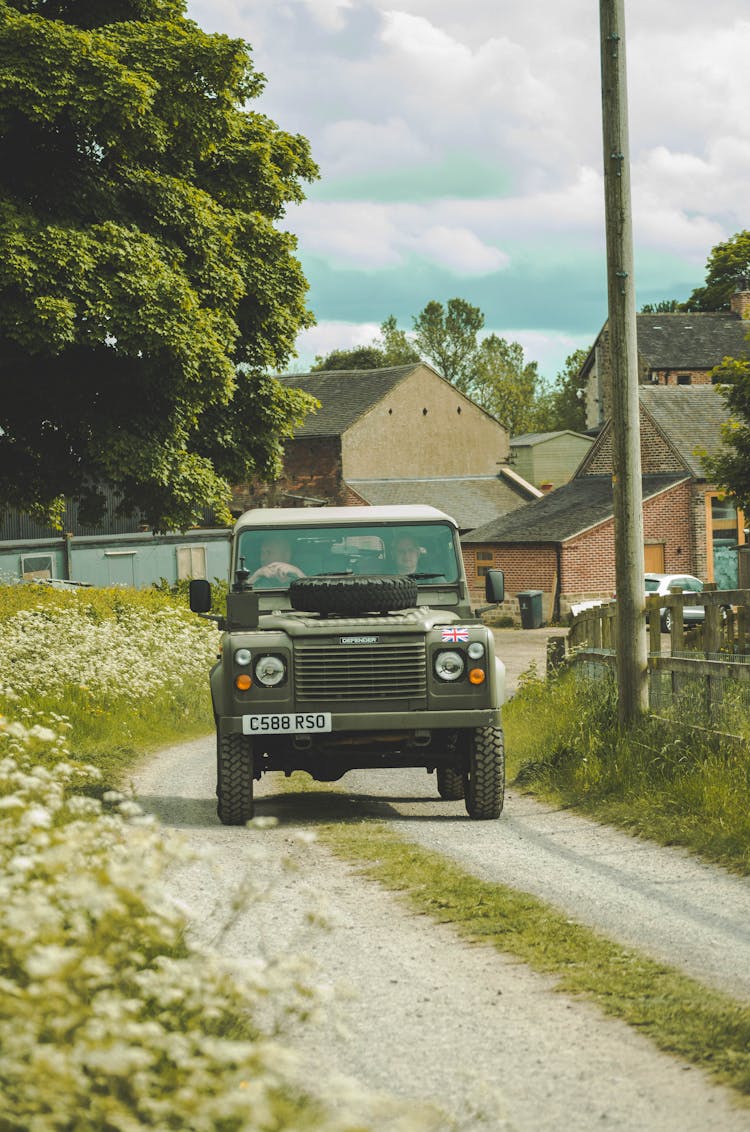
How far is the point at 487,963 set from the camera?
590 centimetres

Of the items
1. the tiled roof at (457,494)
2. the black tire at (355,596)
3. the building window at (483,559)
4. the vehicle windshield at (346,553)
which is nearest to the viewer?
the black tire at (355,596)

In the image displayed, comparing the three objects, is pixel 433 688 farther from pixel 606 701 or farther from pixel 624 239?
pixel 624 239

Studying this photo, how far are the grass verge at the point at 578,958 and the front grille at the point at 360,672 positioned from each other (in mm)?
1231

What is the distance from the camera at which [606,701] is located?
12117mm

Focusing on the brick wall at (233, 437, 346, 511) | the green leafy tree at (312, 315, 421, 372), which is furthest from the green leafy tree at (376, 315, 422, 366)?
the brick wall at (233, 437, 346, 511)

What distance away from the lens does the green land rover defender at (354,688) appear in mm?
9570

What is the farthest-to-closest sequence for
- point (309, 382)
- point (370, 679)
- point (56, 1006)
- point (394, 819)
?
point (309, 382), point (394, 819), point (370, 679), point (56, 1006)

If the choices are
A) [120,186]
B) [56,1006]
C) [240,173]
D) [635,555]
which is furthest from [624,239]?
[240,173]

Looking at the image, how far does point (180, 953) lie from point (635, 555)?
7070mm

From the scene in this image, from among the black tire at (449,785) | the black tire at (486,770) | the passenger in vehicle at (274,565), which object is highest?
the passenger in vehicle at (274,565)

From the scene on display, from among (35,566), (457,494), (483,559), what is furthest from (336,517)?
(457,494)

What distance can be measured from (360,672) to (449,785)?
95.4 inches

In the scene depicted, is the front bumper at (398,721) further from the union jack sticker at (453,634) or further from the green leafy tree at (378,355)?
the green leafy tree at (378,355)

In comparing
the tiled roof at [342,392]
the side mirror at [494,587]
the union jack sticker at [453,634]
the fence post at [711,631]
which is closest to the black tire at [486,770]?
the union jack sticker at [453,634]
